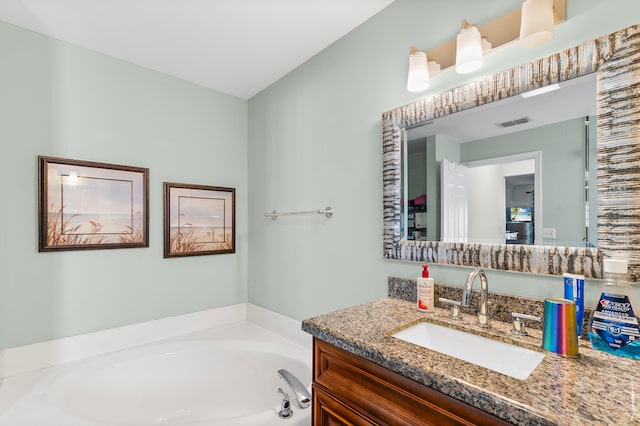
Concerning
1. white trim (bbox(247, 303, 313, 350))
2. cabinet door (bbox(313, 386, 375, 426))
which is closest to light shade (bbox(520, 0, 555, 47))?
cabinet door (bbox(313, 386, 375, 426))

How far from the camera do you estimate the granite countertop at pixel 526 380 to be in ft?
2.06

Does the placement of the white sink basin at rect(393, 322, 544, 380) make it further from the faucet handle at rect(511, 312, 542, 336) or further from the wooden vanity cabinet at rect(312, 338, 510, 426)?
the wooden vanity cabinet at rect(312, 338, 510, 426)

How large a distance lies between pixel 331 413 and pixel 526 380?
0.60 meters

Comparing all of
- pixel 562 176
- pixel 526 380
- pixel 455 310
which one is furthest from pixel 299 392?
pixel 562 176

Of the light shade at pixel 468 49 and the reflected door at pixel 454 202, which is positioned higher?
the light shade at pixel 468 49

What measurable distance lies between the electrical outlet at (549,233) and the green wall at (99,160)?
2.16 metres

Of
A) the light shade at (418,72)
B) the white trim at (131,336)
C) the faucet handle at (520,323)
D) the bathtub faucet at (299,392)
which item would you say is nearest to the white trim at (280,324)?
the white trim at (131,336)

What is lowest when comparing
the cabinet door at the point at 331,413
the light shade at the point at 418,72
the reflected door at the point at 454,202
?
the cabinet door at the point at 331,413

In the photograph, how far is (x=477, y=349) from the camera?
1.07m

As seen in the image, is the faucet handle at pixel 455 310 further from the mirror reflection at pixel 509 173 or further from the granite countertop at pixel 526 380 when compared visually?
the mirror reflection at pixel 509 173

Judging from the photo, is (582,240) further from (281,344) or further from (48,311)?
(48,311)

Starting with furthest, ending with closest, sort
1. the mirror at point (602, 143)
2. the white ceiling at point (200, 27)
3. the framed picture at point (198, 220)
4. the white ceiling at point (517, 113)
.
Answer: the framed picture at point (198, 220), the white ceiling at point (200, 27), the white ceiling at point (517, 113), the mirror at point (602, 143)

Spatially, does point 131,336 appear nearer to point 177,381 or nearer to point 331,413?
point 177,381

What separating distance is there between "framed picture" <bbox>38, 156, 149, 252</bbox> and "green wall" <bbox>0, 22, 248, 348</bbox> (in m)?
0.05
